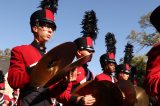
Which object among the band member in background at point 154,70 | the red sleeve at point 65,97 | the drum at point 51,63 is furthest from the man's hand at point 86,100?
the band member in background at point 154,70

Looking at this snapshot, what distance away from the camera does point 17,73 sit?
458cm

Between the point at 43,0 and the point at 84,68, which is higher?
the point at 43,0

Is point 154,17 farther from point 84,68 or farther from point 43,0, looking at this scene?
point 43,0

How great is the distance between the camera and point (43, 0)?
13.5m

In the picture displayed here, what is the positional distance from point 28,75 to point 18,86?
0.57ft

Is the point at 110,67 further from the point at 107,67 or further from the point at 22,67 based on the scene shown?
the point at 22,67

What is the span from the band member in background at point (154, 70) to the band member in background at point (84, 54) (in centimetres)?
134

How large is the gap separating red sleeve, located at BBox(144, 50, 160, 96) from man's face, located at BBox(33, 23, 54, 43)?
198 cm

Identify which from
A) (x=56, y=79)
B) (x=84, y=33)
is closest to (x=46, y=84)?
(x=56, y=79)

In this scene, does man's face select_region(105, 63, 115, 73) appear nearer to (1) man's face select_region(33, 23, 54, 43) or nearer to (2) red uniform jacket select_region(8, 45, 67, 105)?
(1) man's face select_region(33, 23, 54, 43)

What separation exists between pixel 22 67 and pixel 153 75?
192cm

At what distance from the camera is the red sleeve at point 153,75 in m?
3.30

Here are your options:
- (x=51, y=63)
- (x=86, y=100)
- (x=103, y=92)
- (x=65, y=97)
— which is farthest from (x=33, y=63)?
(x=103, y=92)

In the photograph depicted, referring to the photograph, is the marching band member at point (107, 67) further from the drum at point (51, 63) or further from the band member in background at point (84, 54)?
the drum at point (51, 63)
